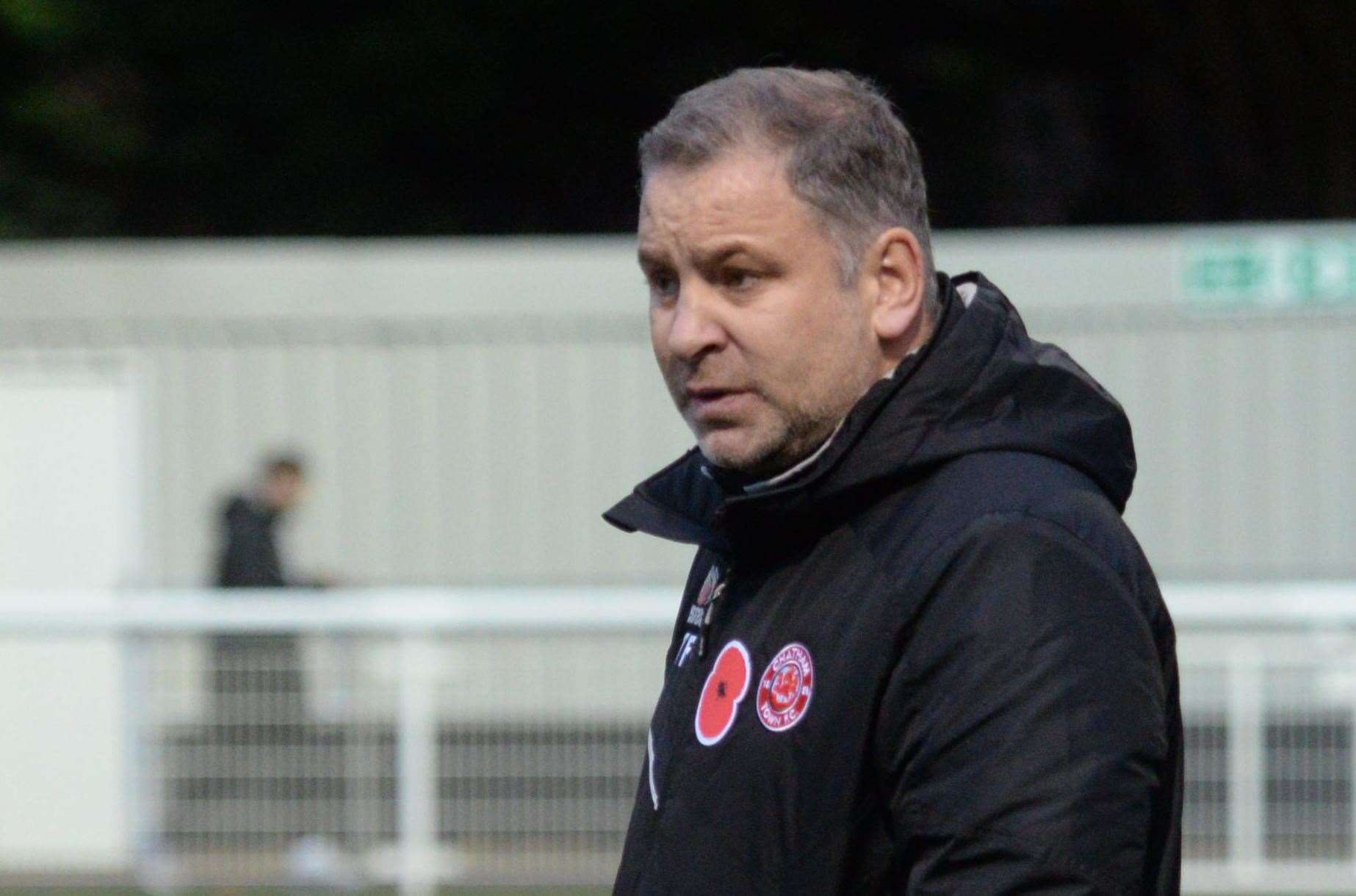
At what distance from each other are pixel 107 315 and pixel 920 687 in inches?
319

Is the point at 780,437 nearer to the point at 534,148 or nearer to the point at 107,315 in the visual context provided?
the point at 107,315

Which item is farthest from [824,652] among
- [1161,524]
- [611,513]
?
[1161,524]

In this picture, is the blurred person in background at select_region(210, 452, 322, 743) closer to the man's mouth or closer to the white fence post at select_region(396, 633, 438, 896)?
the white fence post at select_region(396, 633, 438, 896)

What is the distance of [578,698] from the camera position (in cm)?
657

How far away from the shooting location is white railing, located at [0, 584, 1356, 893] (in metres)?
6.50

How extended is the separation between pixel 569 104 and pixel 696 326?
13010mm

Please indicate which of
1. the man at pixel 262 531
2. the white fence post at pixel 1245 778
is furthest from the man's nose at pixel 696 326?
the man at pixel 262 531

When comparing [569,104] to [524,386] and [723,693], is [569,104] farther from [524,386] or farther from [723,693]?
[723,693]

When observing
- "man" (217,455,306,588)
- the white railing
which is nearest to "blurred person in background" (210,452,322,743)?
the white railing

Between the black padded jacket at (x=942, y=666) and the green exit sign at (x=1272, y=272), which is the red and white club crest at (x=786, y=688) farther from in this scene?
the green exit sign at (x=1272, y=272)

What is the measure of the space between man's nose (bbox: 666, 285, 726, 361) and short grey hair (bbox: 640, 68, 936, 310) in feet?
0.37

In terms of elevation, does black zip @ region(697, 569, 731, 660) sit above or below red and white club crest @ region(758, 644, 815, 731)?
above

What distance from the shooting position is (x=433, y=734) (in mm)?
6719

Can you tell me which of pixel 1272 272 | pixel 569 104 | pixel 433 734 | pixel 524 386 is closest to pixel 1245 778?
pixel 433 734
